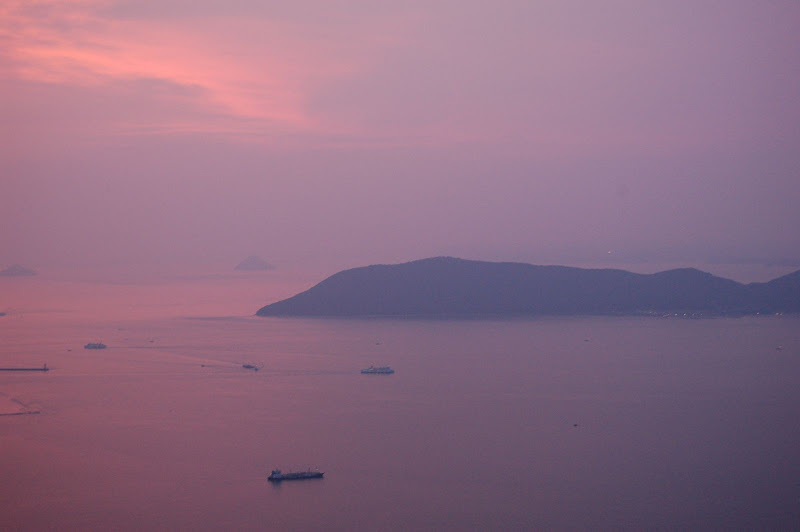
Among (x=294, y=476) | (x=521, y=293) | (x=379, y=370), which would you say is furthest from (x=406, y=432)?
(x=521, y=293)

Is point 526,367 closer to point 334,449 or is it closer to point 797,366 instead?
point 797,366

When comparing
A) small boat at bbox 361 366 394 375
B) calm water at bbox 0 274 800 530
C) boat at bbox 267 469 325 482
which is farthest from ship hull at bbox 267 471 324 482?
small boat at bbox 361 366 394 375

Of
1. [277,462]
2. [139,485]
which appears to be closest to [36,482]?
[139,485]

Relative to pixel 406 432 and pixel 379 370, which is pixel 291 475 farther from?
pixel 379 370

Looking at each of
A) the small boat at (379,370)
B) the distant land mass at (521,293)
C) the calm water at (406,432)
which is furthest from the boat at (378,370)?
the distant land mass at (521,293)

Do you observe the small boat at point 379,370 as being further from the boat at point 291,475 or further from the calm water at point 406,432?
the boat at point 291,475

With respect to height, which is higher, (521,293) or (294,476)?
(521,293)
